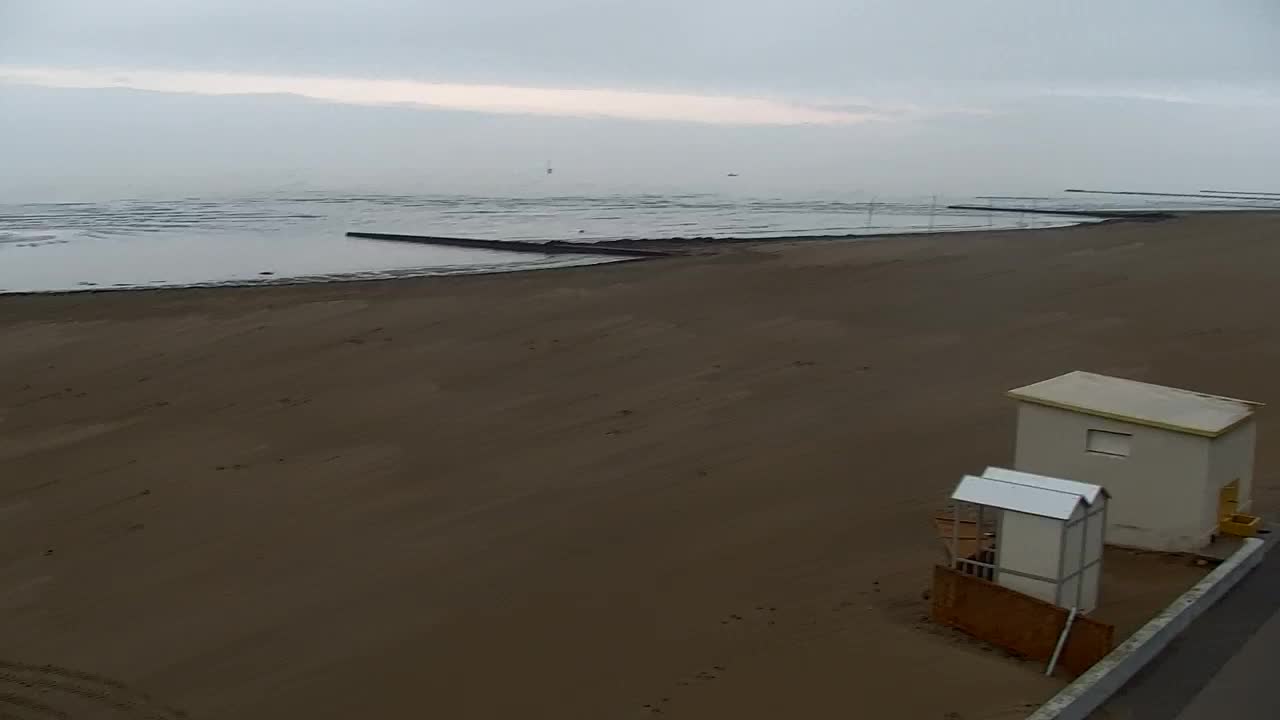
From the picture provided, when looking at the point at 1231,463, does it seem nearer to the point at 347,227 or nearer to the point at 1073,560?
the point at 1073,560

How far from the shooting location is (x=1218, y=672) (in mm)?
5727

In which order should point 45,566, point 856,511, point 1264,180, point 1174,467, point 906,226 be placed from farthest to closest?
point 1264,180
point 906,226
point 856,511
point 45,566
point 1174,467

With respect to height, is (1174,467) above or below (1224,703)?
above

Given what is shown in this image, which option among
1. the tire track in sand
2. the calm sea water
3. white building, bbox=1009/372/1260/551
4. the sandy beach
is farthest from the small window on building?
the calm sea water

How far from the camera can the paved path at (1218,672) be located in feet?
17.5

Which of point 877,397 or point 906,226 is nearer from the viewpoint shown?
point 877,397

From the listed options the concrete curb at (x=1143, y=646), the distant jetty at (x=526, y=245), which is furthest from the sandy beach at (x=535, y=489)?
the distant jetty at (x=526, y=245)

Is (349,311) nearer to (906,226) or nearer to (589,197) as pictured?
(906,226)

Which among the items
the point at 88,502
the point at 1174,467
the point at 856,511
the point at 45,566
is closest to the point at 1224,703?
the point at 1174,467

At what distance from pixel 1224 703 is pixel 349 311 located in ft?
45.8

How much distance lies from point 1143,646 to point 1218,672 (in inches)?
13.1

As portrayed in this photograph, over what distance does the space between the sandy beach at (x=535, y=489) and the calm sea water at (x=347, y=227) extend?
6166mm

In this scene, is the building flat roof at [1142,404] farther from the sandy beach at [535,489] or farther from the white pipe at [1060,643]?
the white pipe at [1060,643]

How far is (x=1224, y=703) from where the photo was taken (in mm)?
5406
